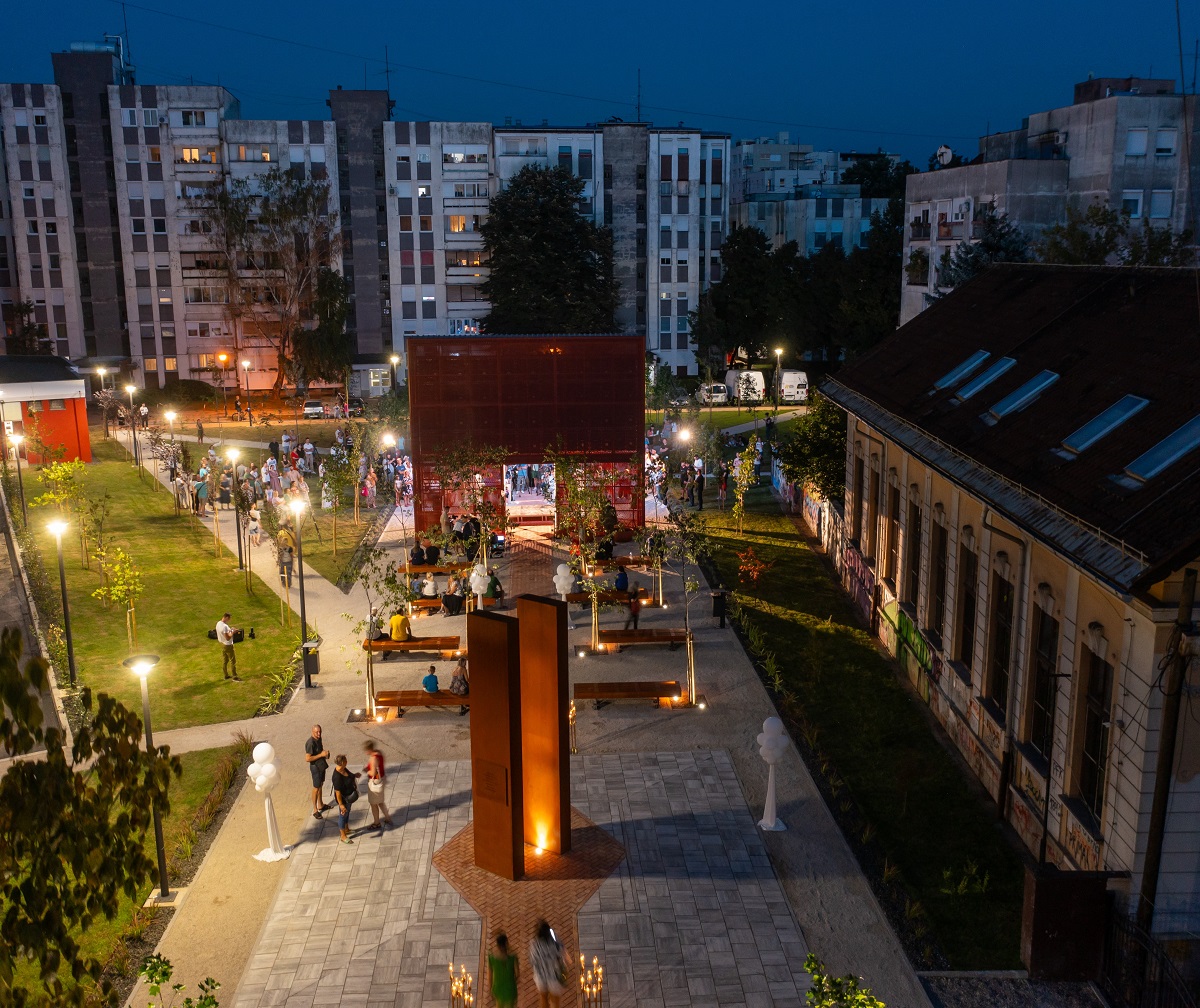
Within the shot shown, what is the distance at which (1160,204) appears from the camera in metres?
49.2

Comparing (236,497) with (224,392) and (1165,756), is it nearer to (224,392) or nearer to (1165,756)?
(1165,756)

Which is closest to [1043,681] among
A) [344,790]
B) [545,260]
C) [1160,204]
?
[344,790]

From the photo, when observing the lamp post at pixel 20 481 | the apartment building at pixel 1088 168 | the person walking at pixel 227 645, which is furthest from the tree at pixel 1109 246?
the lamp post at pixel 20 481

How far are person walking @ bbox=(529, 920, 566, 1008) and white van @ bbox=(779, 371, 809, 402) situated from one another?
61390 mm

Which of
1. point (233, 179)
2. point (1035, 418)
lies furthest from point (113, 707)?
point (233, 179)

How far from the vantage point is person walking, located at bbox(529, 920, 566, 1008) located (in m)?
12.2

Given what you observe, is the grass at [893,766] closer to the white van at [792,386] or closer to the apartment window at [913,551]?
the apartment window at [913,551]

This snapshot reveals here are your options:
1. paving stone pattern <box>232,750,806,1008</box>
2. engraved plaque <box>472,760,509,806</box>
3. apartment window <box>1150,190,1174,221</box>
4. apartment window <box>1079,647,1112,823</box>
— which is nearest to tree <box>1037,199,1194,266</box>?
apartment window <box>1150,190,1174,221</box>

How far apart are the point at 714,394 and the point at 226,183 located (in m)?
37.4

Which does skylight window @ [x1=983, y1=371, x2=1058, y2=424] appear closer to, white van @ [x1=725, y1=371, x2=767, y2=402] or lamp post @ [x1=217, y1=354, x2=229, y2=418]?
white van @ [x1=725, y1=371, x2=767, y2=402]

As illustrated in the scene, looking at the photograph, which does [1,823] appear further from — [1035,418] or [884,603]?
[884,603]

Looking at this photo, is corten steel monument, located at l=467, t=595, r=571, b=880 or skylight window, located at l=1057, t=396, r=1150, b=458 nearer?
corten steel monument, located at l=467, t=595, r=571, b=880

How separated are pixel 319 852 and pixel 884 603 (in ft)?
47.8

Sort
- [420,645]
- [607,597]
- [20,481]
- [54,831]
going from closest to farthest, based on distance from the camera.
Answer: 1. [54,831]
2. [420,645]
3. [607,597]
4. [20,481]
